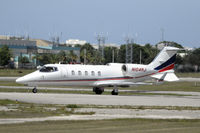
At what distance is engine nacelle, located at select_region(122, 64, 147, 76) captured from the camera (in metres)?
46.5

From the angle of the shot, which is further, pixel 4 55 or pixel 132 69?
pixel 4 55

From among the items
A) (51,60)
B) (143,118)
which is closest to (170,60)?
(143,118)

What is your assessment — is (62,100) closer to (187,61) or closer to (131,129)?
(131,129)

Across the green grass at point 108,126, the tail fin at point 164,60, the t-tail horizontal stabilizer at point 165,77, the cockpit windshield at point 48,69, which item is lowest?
the green grass at point 108,126

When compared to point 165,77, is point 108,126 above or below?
below

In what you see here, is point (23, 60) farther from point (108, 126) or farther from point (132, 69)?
point (108, 126)

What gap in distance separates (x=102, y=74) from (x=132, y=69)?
3.31m

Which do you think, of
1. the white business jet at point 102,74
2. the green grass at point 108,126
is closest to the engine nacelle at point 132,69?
the white business jet at point 102,74

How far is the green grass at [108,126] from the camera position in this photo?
59.1ft

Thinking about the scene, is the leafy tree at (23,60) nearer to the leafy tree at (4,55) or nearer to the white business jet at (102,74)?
the leafy tree at (4,55)

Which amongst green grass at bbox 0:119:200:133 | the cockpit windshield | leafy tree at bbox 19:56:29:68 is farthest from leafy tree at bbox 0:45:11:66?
green grass at bbox 0:119:200:133

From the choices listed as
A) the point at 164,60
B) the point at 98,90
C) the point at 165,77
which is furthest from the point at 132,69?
the point at 98,90

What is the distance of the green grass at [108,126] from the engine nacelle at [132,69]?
2468cm

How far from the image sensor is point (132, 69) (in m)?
46.9
